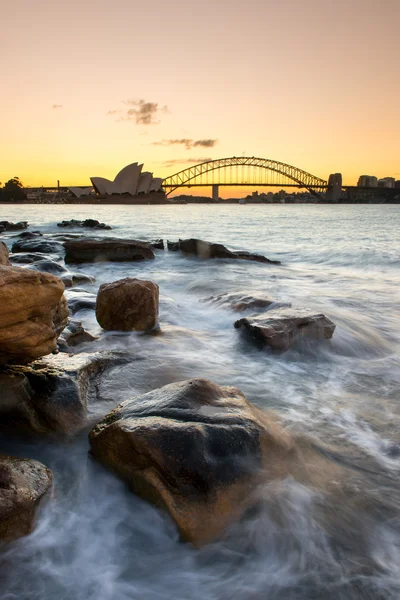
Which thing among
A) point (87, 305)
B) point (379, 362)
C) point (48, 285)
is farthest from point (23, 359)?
point (379, 362)

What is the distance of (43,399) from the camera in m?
2.51

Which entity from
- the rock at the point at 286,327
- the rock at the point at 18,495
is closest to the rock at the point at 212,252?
the rock at the point at 286,327

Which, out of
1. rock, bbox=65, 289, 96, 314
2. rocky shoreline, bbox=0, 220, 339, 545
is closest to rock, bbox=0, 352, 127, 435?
rocky shoreline, bbox=0, 220, 339, 545

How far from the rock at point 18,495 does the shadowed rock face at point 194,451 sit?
38cm

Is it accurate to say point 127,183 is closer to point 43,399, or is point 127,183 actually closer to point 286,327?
point 286,327

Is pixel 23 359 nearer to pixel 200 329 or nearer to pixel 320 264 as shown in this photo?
pixel 200 329

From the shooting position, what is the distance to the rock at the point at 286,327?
404 cm

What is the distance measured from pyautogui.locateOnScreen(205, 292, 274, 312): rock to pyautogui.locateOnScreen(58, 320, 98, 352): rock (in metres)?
2.19

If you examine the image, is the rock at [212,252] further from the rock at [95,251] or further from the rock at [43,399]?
the rock at [43,399]

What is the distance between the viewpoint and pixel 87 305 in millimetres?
5312

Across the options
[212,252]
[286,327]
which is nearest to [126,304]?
[286,327]

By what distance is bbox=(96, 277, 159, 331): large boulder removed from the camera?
430 centimetres

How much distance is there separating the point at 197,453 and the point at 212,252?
9962mm

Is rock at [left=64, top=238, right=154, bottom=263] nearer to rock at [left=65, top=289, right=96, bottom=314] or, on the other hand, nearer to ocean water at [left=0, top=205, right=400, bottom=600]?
rock at [left=65, top=289, right=96, bottom=314]
